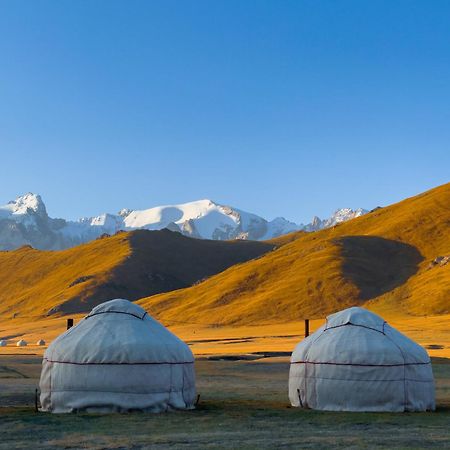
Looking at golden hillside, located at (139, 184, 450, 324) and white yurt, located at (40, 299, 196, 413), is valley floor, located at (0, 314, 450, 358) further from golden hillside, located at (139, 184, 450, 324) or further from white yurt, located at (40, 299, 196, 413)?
white yurt, located at (40, 299, 196, 413)

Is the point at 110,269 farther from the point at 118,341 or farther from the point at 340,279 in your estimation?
the point at 118,341

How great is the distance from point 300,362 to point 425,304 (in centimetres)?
6929

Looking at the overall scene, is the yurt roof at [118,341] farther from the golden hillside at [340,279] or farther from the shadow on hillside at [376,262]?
the shadow on hillside at [376,262]

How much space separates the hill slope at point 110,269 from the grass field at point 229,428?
352 feet

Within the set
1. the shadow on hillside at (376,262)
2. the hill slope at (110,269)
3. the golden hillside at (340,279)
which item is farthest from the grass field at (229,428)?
the hill slope at (110,269)

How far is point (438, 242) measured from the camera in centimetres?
11431

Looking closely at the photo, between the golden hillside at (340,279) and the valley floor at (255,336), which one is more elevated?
the golden hillside at (340,279)

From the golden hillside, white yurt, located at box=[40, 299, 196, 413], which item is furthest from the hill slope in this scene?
white yurt, located at box=[40, 299, 196, 413]

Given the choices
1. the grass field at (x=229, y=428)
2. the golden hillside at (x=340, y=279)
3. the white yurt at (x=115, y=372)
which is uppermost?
the golden hillside at (x=340, y=279)

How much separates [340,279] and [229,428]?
85827 millimetres

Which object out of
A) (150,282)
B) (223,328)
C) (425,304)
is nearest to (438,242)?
(425,304)

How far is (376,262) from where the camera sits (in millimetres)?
109500

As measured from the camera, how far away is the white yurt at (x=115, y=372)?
19.3 meters

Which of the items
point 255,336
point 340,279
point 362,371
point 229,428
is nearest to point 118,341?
point 229,428
